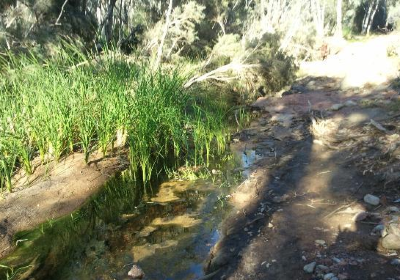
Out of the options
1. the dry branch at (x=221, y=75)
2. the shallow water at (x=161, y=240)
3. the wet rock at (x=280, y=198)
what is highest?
the dry branch at (x=221, y=75)

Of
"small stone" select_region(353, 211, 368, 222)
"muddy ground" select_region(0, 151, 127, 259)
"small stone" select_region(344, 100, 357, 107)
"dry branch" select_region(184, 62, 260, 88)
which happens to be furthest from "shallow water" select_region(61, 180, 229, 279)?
"small stone" select_region(344, 100, 357, 107)

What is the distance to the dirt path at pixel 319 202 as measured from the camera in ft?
9.22

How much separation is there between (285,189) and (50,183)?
2.97m

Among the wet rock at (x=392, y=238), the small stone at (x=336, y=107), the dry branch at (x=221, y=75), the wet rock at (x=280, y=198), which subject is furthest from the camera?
the dry branch at (x=221, y=75)

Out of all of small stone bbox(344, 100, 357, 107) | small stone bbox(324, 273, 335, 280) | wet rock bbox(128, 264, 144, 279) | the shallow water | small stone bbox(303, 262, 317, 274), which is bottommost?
the shallow water

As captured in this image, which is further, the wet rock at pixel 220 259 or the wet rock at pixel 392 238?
Result: the wet rock at pixel 220 259

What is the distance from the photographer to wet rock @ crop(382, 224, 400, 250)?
278 cm

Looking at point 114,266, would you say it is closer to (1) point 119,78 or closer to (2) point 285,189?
(2) point 285,189

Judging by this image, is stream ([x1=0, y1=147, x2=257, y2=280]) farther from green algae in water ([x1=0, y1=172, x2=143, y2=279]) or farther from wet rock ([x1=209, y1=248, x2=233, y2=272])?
wet rock ([x1=209, y1=248, x2=233, y2=272])

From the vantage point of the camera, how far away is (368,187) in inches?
156

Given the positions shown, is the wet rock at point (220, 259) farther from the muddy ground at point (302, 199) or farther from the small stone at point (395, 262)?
the small stone at point (395, 262)

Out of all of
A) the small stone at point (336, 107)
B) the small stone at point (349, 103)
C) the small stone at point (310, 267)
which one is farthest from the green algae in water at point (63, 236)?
the small stone at point (349, 103)

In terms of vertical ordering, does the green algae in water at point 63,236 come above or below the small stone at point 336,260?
below

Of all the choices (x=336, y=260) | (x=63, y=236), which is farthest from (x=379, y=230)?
(x=63, y=236)
